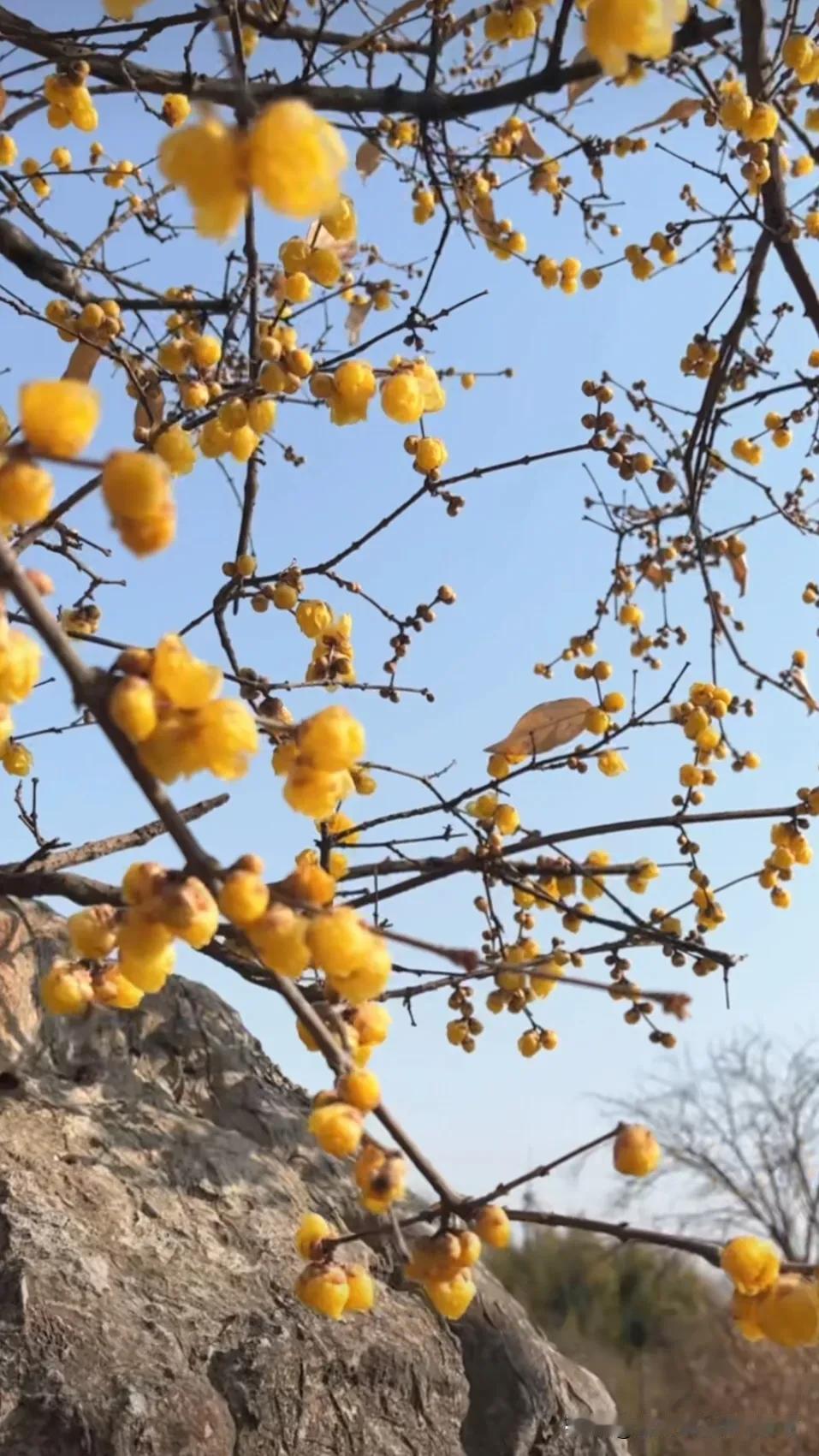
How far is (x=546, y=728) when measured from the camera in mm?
1652

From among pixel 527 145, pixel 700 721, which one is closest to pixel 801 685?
pixel 700 721

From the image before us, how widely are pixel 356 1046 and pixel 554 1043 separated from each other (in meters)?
0.95

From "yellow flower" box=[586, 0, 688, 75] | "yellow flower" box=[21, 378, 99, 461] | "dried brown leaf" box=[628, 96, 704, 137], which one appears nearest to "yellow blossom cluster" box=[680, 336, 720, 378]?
"dried brown leaf" box=[628, 96, 704, 137]

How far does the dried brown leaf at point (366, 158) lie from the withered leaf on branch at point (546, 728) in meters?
1.11

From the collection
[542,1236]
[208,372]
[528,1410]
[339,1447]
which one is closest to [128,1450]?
[339,1447]

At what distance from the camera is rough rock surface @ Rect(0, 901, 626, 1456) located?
119 cm

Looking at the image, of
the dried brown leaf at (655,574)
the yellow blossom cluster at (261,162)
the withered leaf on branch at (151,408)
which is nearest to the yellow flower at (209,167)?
the yellow blossom cluster at (261,162)

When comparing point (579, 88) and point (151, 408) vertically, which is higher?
Result: point (579, 88)

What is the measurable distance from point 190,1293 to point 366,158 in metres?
1.90

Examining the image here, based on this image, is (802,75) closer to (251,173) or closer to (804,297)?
(804,297)

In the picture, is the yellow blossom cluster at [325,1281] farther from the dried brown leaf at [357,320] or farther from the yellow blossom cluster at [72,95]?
the dried brown leaf at [357,320]

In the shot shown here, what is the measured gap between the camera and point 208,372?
4.82ft

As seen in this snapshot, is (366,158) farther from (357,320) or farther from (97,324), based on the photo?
→ (97,324)

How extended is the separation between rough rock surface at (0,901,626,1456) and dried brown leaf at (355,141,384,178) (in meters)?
1.46
